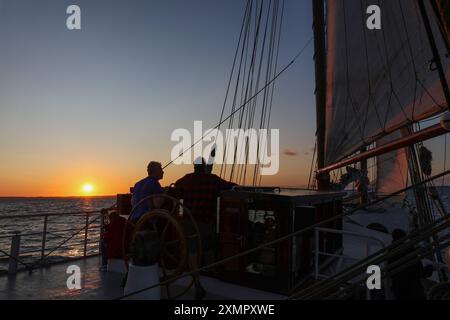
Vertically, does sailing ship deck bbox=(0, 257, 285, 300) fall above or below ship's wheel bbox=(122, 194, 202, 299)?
below

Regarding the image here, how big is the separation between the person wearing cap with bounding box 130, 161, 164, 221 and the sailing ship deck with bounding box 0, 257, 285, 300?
4.24ft

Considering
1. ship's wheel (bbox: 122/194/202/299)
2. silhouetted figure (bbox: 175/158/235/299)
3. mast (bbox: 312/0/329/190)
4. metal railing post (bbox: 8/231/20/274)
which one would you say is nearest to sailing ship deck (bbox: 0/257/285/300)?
metal railing post (bbox: 8/231/20/274)

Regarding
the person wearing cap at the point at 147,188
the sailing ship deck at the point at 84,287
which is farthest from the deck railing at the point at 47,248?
the person wearing cap at the point at 147,188

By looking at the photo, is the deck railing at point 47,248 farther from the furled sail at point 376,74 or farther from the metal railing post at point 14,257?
the furled sail at point 376,74

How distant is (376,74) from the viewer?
21.5 feet

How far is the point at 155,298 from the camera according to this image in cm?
389

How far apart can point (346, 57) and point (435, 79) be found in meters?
3.05

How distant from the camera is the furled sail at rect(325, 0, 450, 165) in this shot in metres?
5.23

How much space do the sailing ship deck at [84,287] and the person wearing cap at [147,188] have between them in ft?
4.24

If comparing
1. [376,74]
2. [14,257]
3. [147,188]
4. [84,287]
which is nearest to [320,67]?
[376,74]

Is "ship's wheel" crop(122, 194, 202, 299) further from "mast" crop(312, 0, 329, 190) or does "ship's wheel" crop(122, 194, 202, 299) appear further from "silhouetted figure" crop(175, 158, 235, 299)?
"mast" crop(312, 0, 329, 190)

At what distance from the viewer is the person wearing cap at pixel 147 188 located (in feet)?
16.2

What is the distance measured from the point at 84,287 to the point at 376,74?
679 centimetres
